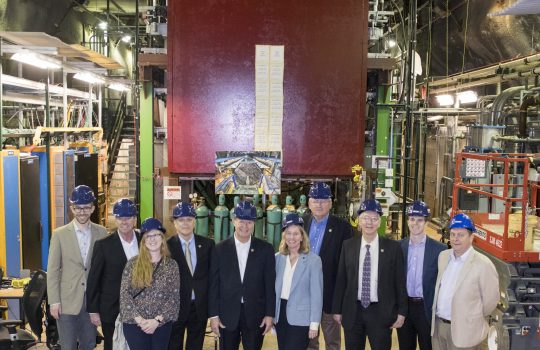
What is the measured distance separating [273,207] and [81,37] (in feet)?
37.8

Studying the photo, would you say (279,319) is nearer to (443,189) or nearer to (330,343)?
(330,343)

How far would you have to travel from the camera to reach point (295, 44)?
7297mm

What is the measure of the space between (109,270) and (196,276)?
2.30 ft

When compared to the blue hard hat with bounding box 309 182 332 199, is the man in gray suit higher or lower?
lower

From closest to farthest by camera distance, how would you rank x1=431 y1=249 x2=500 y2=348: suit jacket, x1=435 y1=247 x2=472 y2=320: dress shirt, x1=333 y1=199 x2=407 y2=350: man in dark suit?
x1=431 y1=249 x2=500 y2=348: suit jacket → x1=435 y1=247 x2=472 y2=320: dress shirt → x1=333 y1=199 x2=407 y2=350: man in dark suit

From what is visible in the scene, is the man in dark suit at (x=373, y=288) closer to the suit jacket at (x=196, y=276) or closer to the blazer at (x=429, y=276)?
the blazer at (x=429, y=276)

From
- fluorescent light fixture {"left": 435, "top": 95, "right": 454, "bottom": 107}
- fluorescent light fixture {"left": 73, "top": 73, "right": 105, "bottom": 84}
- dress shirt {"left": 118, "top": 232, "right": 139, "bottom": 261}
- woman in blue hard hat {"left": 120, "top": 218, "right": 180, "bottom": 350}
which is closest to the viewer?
woman in blue hard hat {"left": 120, "top": 218, "right": 180, "bottom": 350}

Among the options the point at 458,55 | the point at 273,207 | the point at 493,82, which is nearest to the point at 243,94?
the point at 273,207

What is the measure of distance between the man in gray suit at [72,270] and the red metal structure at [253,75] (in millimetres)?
3192

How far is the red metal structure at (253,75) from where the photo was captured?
7281mm

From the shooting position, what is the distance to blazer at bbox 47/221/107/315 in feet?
14.2

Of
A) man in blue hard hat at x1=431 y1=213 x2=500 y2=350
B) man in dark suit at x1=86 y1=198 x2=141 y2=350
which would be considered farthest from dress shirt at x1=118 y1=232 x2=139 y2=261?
man in blue hard hat at x1=431 y1=213 x2=500 y2=350

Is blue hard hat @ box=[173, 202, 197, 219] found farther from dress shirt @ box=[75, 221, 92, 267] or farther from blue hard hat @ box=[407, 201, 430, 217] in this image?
blue hard hat @ box=[407, 201, 430, 217]

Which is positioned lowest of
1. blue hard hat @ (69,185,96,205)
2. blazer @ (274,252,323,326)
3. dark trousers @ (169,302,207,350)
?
dark trousers @ (169,302,207,350)
